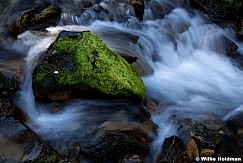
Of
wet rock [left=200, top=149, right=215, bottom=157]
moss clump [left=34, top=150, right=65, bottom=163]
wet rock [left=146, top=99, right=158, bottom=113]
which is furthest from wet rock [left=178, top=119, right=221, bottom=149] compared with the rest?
moss clump [left=34, top=150, right=65, bottom=163]

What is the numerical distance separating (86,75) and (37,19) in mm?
3160

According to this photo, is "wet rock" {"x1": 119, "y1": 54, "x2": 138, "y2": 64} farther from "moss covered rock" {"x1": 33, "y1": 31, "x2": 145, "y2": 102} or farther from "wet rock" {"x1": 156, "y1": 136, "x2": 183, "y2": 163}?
"wet rock" {"x1": 156, "y1": 136, "x2": 183, "y2": 163}

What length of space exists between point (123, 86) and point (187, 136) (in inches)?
57.3

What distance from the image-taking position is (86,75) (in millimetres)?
5941

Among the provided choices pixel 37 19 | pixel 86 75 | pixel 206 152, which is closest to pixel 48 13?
pixel 37 19

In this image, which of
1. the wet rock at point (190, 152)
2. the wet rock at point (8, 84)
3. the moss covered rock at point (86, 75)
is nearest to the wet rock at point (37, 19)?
the wet rock at point (8, 84)

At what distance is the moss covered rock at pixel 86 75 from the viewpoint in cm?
596

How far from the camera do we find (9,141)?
5.05 m

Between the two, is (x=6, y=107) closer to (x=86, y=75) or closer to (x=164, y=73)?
(x=86, y=75)

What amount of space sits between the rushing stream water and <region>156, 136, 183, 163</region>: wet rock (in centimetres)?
20

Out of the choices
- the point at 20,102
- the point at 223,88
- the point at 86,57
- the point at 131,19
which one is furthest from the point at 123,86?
the point at 131,19

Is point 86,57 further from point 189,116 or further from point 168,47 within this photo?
point 168,47

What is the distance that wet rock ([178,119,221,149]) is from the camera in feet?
18.2

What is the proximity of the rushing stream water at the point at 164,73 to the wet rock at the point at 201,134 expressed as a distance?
33cm
